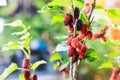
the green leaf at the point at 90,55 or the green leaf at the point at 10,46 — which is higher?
the green leaf at the point at 10,46

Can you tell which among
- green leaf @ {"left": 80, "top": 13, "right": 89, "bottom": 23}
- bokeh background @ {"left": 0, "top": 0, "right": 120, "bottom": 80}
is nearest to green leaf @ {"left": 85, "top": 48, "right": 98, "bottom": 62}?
green leaf @ {"left": 80, "top": 13, "right": 89, "bottom": 23}

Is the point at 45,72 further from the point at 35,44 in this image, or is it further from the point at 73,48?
the point at 73,48

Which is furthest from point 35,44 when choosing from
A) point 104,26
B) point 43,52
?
point 104,26

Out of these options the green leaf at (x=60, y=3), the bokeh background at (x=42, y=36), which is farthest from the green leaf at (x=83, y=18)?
the bokeh background at (x=42, y=36)

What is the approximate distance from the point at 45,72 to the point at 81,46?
8.15ft

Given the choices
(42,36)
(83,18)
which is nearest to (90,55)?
(83,18)

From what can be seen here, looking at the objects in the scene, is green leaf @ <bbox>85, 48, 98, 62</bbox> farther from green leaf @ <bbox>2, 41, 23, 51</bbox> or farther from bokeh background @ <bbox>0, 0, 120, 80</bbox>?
bokeh background @ <bbox>0, 0, 120, 80</bbox>

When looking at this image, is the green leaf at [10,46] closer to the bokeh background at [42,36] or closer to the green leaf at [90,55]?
the green leaf at [90,55]

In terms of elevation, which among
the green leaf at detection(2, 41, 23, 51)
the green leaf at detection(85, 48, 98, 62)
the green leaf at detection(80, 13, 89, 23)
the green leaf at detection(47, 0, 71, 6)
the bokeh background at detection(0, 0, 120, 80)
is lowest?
the bokeh background at detection(0, 0, 120, 80)

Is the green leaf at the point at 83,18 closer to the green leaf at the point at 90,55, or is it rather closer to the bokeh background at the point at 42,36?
the green leaf at the point at 90,55

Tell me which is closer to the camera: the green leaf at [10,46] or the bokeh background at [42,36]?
the green leaf at [10,46]

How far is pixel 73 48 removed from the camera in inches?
22.3

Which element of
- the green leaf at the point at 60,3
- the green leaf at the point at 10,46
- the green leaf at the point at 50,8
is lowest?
the green leaf at the point at 10,46

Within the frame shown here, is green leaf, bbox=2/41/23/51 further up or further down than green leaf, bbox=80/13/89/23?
further down
